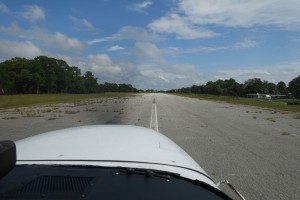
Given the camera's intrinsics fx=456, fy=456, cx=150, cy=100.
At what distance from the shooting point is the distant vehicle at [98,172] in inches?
82.3

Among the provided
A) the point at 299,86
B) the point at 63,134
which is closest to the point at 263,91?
the point at 299,86

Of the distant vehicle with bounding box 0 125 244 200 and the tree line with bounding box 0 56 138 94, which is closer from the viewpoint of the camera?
the distant vehicle with bounding box 0 125 244 200

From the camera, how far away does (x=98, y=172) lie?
7.84 ft

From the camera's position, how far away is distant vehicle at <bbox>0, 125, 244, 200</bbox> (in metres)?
2.09

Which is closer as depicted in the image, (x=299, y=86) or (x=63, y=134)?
(x=63, y=134)

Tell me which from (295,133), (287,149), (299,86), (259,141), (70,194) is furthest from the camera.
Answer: (299,86)

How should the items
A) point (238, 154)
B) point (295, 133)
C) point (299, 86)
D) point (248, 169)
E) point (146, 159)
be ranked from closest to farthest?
point (146, 159), point (248, 169), point (238, 154), point (295, 133), point (299, 86)

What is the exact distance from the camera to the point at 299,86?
431 ft

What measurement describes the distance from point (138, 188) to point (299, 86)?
5360 inches

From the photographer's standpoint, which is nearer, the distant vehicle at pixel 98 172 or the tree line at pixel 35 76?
the distant vehicle at pixel 98 172

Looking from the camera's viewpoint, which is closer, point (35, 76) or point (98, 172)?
point (98, 172)

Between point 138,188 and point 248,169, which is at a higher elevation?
point 138,188

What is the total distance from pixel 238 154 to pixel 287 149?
81.4 inches

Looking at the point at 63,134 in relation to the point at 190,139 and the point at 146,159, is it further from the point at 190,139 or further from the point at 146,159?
the point at 190,139
